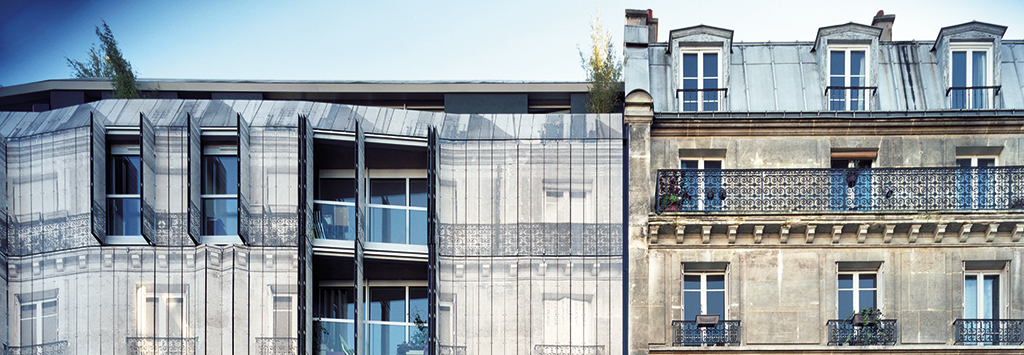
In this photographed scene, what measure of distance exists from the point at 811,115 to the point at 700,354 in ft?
18.3

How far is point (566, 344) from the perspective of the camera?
1728cm

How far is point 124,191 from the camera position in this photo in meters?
17.1

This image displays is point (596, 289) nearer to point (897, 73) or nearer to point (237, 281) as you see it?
point (237, 281)

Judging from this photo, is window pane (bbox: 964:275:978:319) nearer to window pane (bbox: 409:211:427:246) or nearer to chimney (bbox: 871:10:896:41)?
chimney (bbox: 871:10:896:41)

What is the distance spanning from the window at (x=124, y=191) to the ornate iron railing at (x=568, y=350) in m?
8.17

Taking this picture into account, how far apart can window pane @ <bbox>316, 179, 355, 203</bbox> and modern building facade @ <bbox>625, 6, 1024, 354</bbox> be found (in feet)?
20.0

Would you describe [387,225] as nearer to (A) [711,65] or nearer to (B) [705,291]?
(B) [705,291]

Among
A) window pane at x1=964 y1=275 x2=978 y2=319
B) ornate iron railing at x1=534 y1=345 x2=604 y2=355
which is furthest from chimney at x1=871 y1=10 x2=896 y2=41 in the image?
ornate iron railing at x1=534 y1=345 x2=604 y2=355

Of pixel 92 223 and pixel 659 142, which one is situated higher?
pixel 659 142

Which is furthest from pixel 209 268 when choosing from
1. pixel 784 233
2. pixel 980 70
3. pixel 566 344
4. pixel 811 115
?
pixel 980 70

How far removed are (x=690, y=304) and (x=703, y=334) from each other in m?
0.83

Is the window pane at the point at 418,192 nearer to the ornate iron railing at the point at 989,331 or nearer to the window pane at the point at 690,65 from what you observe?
the window pane at the point at 690,65

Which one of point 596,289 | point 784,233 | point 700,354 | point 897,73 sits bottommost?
point 700,354

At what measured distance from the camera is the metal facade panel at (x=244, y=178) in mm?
16297
